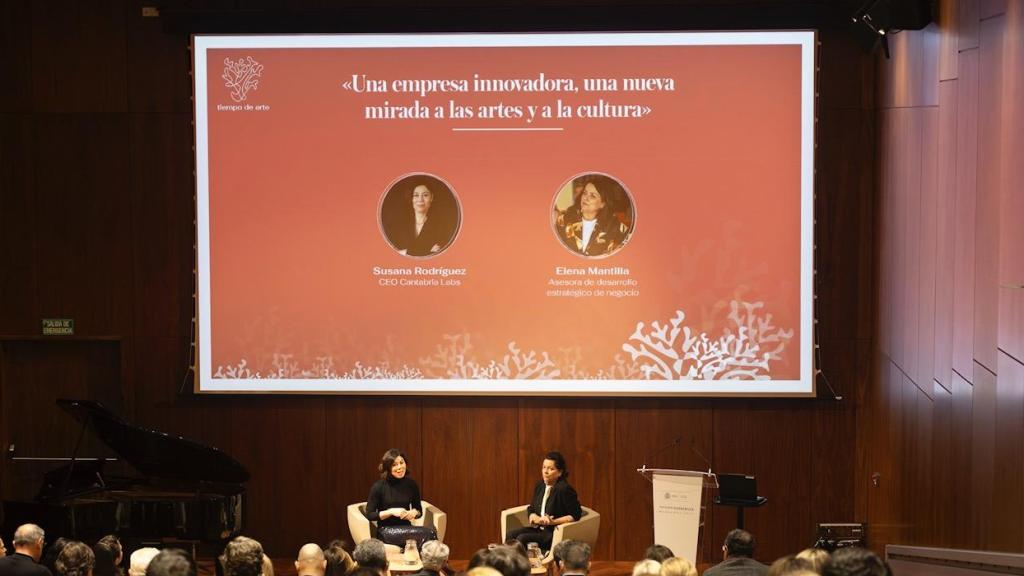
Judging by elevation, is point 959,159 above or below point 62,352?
above

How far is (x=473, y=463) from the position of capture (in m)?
8.17

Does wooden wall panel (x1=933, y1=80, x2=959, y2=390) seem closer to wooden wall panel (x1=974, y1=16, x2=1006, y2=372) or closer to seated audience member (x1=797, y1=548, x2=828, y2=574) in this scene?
wooden wall panel (x1=974, y1=16, x2=1006, y2=372)

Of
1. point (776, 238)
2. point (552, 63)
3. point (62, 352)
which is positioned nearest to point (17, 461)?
point (62, 352)

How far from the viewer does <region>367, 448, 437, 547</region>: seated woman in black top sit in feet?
23.7

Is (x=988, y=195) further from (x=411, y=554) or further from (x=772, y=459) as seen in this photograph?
(x=411, y=554)

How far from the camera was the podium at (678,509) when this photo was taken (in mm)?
7324

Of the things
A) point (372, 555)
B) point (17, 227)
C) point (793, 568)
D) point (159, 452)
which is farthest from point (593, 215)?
point (793, 568)

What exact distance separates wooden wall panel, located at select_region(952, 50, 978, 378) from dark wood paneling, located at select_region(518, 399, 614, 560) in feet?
9.81

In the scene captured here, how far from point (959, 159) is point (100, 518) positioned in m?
5.23

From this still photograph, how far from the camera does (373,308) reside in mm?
8102

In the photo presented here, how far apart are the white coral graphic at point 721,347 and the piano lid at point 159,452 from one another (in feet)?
9.53

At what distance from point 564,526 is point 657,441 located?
1.19 m

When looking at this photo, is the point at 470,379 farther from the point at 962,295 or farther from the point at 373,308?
the point at 962,295

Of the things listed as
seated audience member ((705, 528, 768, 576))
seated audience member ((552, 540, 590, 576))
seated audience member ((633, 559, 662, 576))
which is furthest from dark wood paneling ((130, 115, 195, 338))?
seated audience member ((633, 559, 662, 576))
